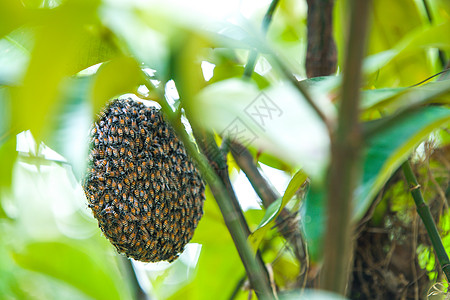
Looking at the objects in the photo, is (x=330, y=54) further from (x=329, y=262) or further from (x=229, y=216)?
(x=329, y=262)

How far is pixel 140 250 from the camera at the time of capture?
0.54m

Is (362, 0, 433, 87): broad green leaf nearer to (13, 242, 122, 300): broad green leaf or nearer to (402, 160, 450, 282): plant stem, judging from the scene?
(402, 160, 450, 282): plant stem

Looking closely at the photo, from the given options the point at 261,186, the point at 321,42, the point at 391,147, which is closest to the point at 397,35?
the point at 321,42

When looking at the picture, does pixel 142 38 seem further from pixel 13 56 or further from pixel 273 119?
pixel 13 56

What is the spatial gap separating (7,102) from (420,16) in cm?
60

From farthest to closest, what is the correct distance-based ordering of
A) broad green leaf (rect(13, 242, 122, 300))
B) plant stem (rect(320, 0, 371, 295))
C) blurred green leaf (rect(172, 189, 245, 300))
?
blurred green leaf (rect(172, 189, 245, 300)) → broad green leaf (rect(13, 242, 122, 300)) → plant stem (rect(320, 0, 371, 295))

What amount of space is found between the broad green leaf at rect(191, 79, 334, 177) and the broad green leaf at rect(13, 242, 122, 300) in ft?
1.29

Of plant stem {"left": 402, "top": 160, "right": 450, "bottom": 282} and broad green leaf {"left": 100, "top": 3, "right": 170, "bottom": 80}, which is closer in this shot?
broad green leaf {"left": 100, "top": 3, "right": 170, "bottom": 80}

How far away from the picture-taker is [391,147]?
305mm

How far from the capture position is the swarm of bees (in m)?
0.52

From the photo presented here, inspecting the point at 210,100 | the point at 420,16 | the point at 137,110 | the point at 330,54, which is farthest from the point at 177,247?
the point at 420,16

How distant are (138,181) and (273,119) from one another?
27 centimetres

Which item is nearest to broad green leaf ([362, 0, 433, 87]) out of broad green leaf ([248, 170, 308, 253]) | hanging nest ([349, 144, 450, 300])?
hanging nest ([349, 144, 450, 300])

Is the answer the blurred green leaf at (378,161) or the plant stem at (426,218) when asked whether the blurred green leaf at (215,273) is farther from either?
the blurred green leaf at (378,161)
